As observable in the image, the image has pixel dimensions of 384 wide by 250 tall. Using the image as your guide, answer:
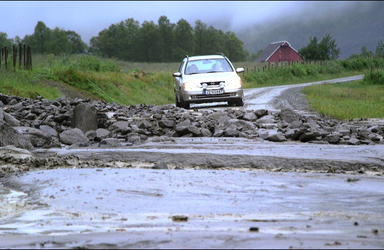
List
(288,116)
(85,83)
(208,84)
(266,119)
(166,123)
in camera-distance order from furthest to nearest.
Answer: (85,83) < (208,84) < (288,116) < (266,119) < (166,123)

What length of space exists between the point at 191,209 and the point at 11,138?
17.8ft

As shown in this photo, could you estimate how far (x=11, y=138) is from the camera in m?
10.6

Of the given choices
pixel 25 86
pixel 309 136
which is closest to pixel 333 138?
pixel 309 136

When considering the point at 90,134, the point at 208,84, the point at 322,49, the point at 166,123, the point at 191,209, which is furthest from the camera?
the point at 322,49

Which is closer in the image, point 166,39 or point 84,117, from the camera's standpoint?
point 84,117

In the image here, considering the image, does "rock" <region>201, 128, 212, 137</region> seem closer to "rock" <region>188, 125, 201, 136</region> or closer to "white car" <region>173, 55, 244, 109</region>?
"rock" <region>188, 125, 201, 136</region>

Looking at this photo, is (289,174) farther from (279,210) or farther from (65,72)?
(65,72)

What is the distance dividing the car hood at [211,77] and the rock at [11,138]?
23.7ft

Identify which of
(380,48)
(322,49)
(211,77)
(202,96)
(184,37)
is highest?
(184,37)

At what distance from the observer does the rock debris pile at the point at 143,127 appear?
37.3ft

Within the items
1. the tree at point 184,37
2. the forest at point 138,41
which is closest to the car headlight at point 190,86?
the forest at point 138,41

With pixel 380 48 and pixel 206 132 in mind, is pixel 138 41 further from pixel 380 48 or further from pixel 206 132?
pixel 206 132

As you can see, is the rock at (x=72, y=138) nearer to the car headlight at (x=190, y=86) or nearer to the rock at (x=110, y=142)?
the rock at (x=110, y=142)

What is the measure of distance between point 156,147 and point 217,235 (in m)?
5.87
